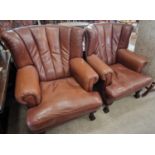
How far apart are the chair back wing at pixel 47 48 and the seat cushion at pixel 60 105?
0.23 m

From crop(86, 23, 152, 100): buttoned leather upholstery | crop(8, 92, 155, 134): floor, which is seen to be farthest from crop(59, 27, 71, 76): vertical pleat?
crop(8, 92, 155, 134): floor

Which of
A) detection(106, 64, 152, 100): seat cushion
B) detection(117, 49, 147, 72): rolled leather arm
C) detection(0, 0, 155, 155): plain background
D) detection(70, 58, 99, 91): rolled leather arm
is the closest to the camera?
detection(0, 0, 155, 155): plain background

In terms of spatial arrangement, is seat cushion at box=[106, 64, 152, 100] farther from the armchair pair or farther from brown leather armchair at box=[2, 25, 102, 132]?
brown leather armchair at box=[2, 25, 102, 132]

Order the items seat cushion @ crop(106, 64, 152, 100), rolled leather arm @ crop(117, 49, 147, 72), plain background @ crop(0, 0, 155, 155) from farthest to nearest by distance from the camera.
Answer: rolled leather arm @ crop(117, 49, 147, 72) → seat cushion @ crop(106, 64, 152, 100) → plain background @ crop(0, 0, 155, 155)

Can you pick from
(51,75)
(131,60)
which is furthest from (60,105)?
(131,60)

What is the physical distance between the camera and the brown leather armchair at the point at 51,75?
1208 millimetres

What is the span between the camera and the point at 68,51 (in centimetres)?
169

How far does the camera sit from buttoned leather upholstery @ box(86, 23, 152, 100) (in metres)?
1.54

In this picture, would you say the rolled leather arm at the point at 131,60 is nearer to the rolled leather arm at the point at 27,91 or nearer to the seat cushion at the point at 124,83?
the seat cushion at the point at 124,83

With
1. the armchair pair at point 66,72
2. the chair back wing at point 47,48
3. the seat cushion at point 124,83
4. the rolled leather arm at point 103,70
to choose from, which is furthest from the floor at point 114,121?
the chair back wing at point 47,48
